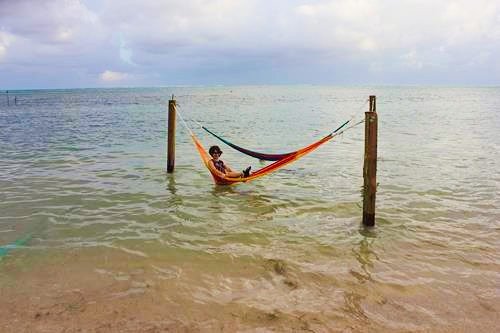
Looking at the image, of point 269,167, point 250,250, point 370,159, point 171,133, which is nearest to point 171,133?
point 171,133

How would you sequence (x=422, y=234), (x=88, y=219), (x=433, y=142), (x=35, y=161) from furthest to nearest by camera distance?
(x=433, y=142) < (x=35, y=161) < (x=88, y=219) < (x=422, y=234)

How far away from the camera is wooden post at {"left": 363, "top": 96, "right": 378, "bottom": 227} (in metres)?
5.37

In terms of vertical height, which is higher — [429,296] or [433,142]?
[433,142]

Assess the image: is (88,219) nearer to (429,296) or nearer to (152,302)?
(152,302)

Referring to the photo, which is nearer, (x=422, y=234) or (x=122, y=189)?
(x=422, y=234)

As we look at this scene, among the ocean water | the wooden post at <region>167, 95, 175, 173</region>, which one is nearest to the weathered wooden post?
the wooden post at <region>167, 95, 175, 173</region>

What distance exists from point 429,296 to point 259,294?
5.46 ft

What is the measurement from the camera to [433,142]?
50.2ft

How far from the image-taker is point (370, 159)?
547cm

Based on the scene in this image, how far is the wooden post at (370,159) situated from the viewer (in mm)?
5367

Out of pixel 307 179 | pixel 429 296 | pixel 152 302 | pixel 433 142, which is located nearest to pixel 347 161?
pixel 307 179

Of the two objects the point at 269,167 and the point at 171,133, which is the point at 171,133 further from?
the point at 269,167

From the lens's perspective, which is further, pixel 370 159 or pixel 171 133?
pixel 171 133

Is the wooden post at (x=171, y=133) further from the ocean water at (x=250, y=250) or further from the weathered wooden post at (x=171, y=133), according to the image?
the ocean water at (x=250, y=250)
